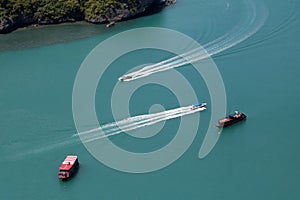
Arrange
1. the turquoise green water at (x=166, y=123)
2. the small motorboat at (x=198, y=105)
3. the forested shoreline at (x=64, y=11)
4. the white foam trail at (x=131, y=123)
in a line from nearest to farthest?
the turquoise green water at (x=166, y=123) < the white foam trail at (x=131, y=123) < the small motorboat at (x=198, y=105) < the forested shoreline at (x=64, y=11)

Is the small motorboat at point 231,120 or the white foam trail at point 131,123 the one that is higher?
the small motorboat at point 231,120

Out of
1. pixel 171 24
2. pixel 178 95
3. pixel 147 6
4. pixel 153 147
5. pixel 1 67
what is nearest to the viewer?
pixel 153 147

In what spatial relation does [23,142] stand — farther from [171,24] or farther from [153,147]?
[171,24]

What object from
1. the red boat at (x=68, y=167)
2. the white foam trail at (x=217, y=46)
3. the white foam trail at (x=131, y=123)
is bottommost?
the red boat at (x=68, y=167)

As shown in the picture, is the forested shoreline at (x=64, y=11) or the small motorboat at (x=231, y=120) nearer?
the small motorboat at (x=231, y=120)

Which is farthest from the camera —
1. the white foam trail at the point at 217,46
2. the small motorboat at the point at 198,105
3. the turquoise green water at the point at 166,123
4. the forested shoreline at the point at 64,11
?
the forested shoreline at the point at 64,11

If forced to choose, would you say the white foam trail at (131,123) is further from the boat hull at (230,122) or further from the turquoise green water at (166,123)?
the boat hull at (230,122)

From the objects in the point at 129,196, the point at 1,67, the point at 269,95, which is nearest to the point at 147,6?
the point at 1,67

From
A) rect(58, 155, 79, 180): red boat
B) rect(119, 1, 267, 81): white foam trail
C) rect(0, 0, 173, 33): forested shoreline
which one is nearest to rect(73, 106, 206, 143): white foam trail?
rect(58, 155, 79, 180): red boat

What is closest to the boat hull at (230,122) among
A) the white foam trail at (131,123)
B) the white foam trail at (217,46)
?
the white foam trail at (131,123)
